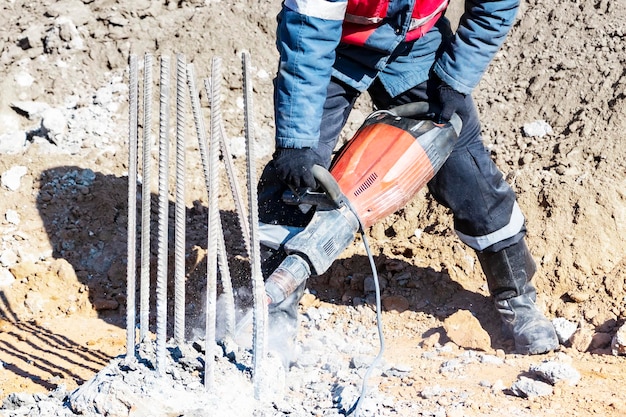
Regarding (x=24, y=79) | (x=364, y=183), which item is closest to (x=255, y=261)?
(x=364, y=183)

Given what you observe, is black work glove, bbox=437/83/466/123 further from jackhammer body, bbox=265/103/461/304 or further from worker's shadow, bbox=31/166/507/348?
worker's shadow, bbox=31/166/507/348

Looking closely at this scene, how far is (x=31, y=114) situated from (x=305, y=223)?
9.49ft

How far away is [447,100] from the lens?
3.35 m

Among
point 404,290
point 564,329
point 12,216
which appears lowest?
point 12,216

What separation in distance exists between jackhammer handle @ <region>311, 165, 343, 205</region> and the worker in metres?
0.04

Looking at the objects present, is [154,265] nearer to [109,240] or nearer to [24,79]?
[109,240]

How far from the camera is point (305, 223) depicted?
131 inches

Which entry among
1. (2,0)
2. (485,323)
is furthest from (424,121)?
(2,0)

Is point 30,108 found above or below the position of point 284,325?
below

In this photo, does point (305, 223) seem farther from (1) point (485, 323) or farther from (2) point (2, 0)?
(2) point (2, 0)

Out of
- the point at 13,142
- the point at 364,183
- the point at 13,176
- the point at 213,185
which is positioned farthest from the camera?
the point at 13,142

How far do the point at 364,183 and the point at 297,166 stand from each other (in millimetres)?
287

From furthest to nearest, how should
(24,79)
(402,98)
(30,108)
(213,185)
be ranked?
(24,79)
(30,108)
(402,98)
(213,185)

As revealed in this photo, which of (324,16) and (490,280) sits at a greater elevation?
(324,16)
